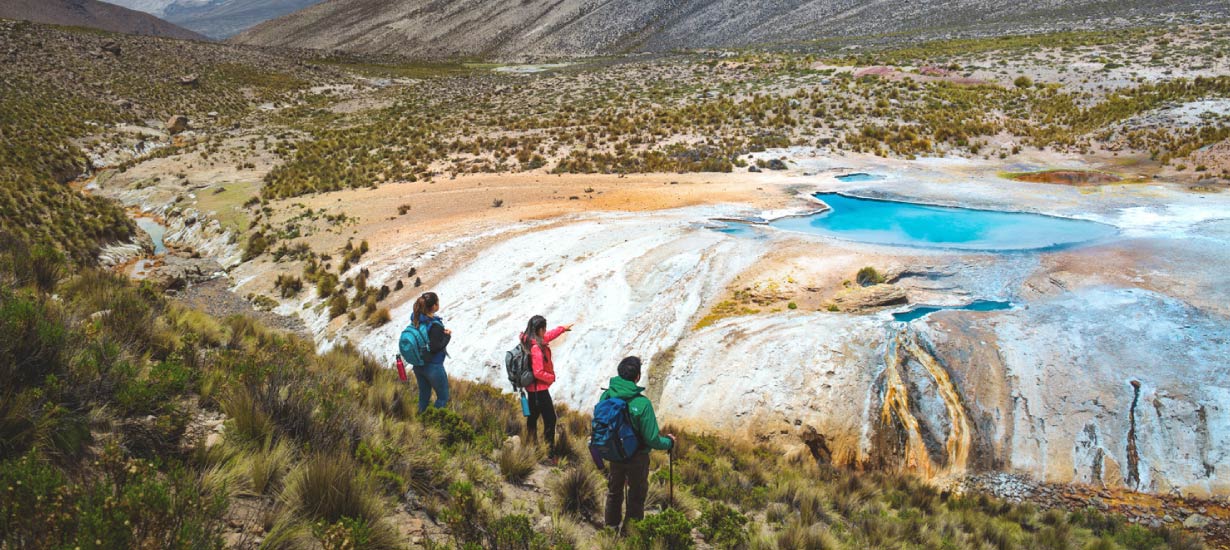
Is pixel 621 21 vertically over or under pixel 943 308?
over

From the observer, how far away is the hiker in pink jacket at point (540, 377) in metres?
6.39

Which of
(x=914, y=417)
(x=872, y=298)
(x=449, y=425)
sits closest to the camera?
(x=449, y=425)

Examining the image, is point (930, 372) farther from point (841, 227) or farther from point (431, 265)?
point (431, 265)

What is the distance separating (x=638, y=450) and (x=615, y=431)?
31 centimetres

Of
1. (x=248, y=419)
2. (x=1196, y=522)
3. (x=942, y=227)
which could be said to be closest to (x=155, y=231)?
(x=248, y=419)

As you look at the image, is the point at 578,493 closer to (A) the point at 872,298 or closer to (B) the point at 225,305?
(A) the point at 872,298

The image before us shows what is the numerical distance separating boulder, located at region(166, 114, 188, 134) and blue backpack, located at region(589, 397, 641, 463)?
161 ft

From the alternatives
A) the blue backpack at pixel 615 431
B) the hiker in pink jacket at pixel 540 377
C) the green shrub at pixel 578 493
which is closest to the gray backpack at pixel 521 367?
the hiker in pink jacket at pixel 540 377

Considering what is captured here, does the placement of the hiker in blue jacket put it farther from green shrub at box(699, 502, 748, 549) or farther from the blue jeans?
green shrub at box(699, 502, 748, 549)

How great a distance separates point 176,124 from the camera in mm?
42188

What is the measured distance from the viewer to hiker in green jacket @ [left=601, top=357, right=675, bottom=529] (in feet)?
15.8

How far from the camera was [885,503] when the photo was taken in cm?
771

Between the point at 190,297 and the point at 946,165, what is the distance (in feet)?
84.9

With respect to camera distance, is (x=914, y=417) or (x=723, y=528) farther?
(x=914, y=417)
